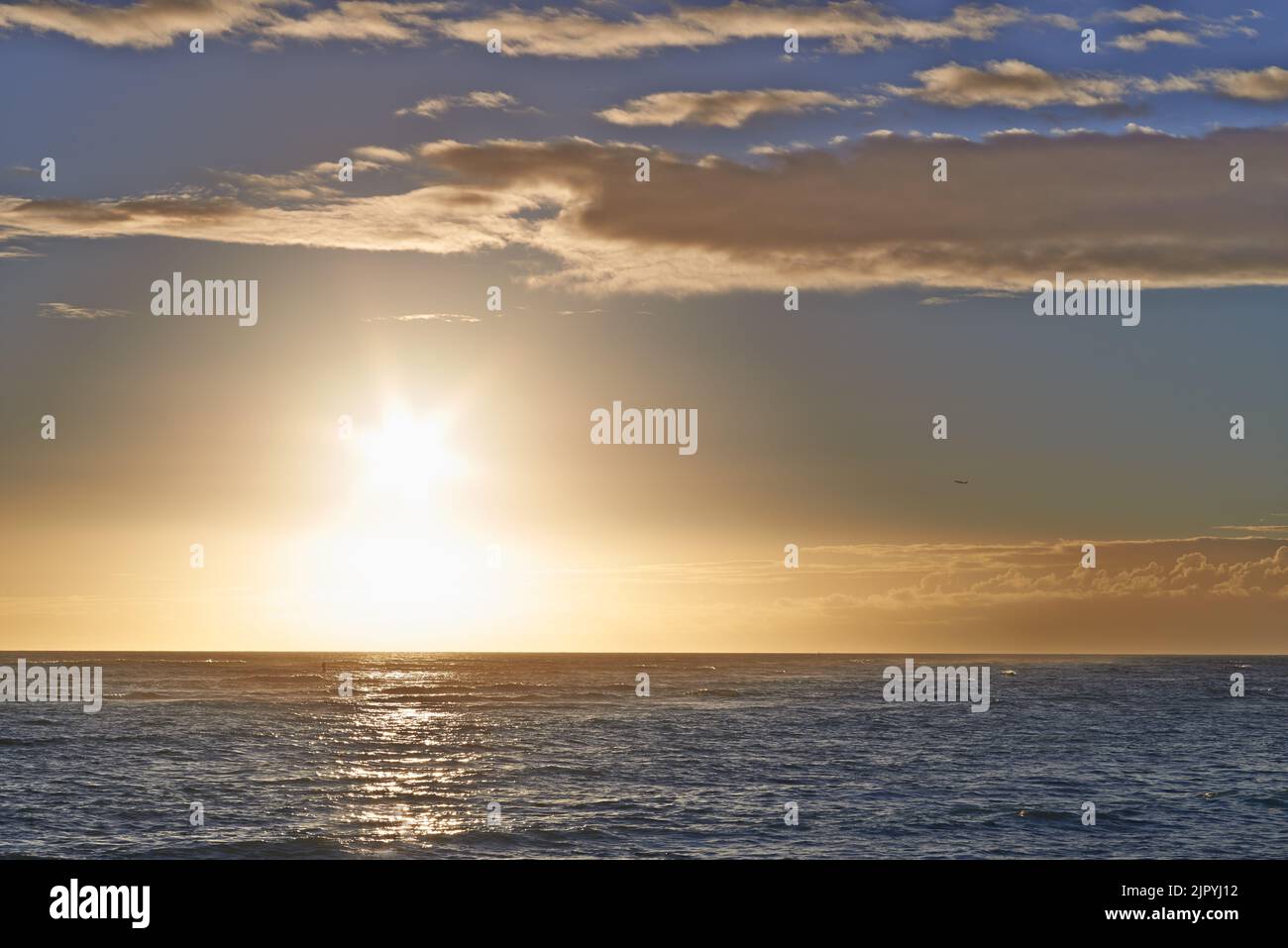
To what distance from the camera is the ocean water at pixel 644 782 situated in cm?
3959

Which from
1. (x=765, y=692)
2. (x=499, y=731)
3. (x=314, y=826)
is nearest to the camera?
(x=314, y=826)

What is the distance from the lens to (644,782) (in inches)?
2085

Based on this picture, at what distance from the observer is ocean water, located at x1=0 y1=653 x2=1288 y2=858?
39594 millimetres

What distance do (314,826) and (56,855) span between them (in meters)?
8.25

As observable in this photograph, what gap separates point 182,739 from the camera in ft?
241

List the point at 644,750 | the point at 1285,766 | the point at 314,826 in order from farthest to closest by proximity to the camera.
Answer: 1. the point at 644,750
2. the point at 1285,766
3. the point at 314,826
